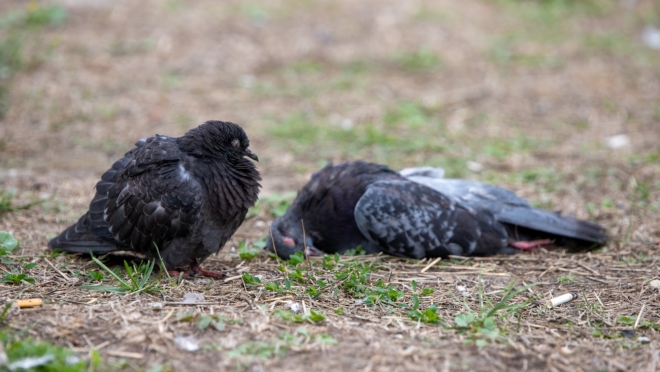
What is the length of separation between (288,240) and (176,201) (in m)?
1.06

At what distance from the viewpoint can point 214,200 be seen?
13.8ft

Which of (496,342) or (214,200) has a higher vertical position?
(214,200)

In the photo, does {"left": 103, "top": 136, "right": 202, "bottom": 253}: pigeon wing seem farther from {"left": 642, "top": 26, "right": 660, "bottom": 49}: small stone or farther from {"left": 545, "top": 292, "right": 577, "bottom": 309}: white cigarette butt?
{"left": 642, "top": 26, "right": 660, "bottom": 49}: small stone

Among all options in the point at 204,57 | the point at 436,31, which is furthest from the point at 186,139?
the point at 436,31

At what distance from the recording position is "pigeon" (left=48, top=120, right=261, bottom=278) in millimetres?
4195

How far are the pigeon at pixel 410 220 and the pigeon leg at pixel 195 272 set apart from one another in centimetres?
58

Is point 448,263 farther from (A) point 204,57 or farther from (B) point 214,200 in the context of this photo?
(A) point 204,57

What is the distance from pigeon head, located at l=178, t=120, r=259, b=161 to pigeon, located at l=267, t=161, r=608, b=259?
2.67 feet

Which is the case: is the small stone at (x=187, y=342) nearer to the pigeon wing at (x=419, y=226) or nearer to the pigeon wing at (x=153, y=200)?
the pigeon wing at (x=153, y=200)

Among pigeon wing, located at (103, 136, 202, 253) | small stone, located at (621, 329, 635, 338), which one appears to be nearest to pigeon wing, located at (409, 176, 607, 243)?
small stone, located at (621, 329, 635, 338)

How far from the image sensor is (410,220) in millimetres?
5027

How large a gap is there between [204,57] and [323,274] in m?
5.69

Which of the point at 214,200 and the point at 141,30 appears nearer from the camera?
the point at 214,200

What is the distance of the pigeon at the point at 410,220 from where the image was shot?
16.5 feet
